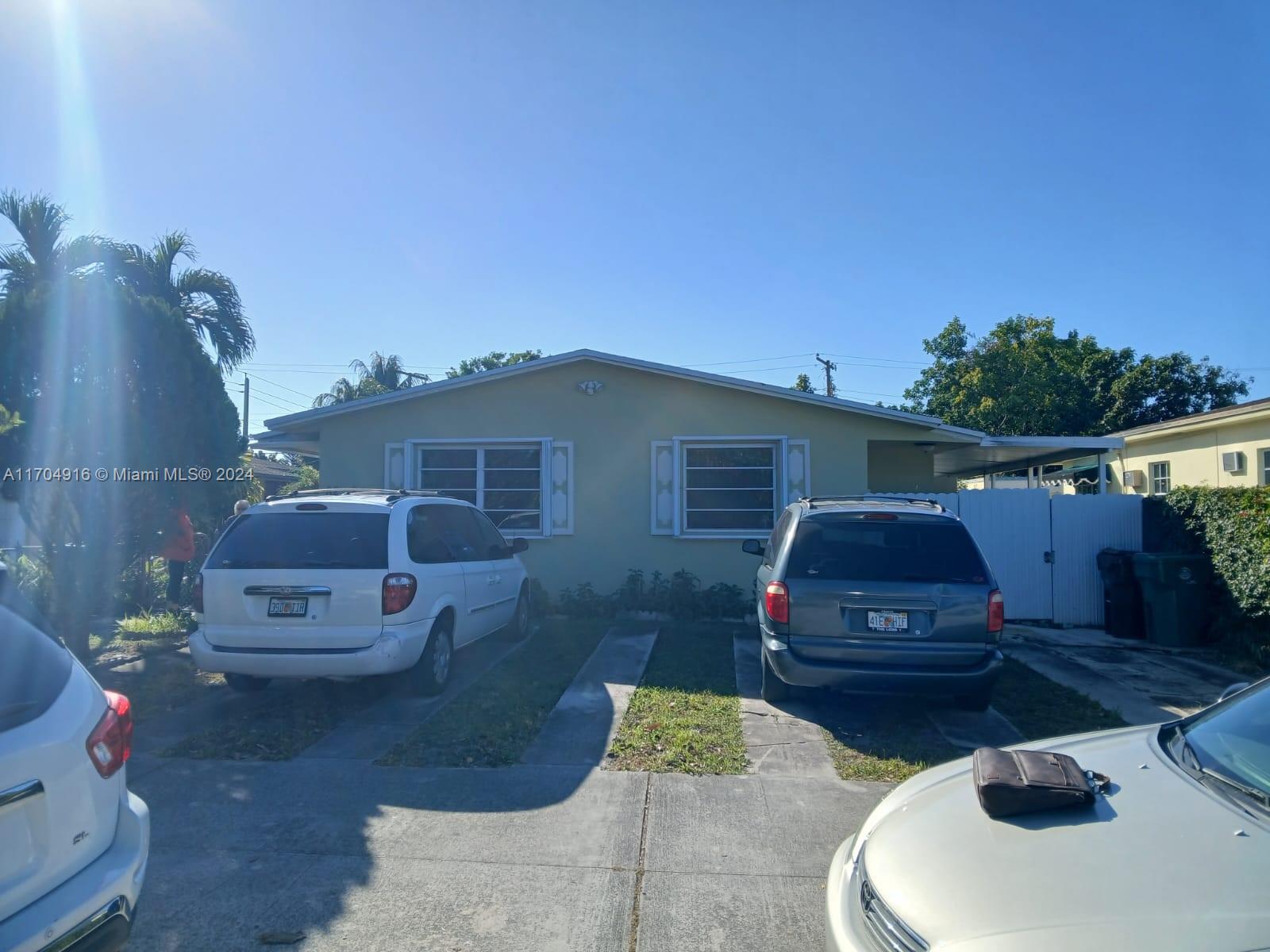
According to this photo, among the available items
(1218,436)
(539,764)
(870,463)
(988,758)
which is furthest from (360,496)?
(1218,436)

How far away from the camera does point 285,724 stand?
6520 millimetres

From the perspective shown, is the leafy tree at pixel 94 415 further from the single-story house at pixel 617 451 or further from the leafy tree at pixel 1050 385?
the leafy tree at pixel 1050 385

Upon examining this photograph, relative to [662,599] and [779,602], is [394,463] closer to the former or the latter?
[662,599]

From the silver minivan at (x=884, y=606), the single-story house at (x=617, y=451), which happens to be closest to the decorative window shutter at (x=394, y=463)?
the single-story house at (x=617, y=451)

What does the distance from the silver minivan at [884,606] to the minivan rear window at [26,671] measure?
4697 millimetres

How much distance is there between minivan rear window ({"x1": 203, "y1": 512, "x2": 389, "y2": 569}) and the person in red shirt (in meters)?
4.31

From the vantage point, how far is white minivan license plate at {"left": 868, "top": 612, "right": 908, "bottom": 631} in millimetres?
6203

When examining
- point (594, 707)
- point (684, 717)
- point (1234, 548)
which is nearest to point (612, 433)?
point (594, 707)

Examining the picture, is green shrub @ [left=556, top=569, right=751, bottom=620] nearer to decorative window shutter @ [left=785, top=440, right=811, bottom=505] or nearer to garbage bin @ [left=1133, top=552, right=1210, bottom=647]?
decorative window shutter @ [left=785, top=440, right=811, bottom=505]

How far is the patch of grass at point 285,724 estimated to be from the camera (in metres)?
5.89

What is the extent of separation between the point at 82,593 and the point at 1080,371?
102ft

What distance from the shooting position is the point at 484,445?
1262 centimetres

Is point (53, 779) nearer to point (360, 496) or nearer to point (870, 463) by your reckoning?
point (360, 496)

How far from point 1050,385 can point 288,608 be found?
1120 inches
